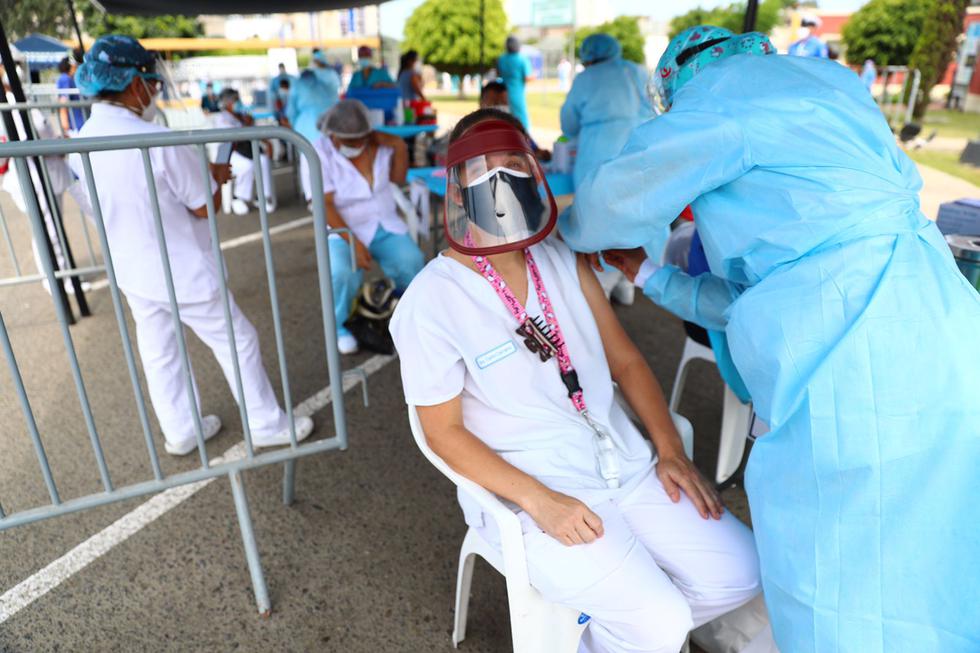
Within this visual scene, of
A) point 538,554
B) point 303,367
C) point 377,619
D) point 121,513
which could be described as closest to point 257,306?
point 303,367

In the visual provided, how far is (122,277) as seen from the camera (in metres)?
2.49

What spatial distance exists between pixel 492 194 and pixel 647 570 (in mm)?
956

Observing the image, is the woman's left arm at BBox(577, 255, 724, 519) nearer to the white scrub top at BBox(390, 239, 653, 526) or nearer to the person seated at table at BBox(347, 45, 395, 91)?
the white scrub top at BBox(390, 239, 653, 526)

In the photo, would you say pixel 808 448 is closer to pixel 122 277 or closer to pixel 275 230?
pixel 122 277

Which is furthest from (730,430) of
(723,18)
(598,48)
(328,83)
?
(723,18)

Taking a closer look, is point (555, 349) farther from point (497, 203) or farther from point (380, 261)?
point (380, 261)

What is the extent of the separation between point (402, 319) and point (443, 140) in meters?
3.45

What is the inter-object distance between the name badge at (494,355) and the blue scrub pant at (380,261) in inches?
91.1

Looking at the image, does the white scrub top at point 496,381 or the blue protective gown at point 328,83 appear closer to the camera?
the white scrub top at point 496,381

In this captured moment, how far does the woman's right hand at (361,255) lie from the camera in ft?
12.0

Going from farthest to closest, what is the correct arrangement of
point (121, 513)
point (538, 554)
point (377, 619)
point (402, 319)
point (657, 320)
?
1. point (657, 320)
2. point (121, 513)
3. point (377, 619)
4. point (402, 319)
5. point (538, 554)

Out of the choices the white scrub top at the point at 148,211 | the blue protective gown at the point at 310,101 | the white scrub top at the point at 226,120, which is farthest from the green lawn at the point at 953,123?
the white scrub top at the point at 148,211

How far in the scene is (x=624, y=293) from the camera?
4.46 meters

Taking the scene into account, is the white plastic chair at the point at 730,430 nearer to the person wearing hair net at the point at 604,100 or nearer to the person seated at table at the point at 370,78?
the person wearing hair net at the point at 604,100
